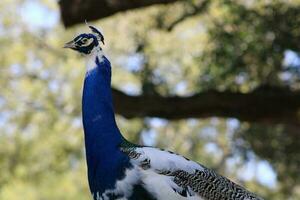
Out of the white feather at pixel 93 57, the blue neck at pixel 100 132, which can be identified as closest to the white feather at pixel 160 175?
the blue neck at pixel 100 132

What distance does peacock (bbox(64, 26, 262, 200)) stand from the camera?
3.26m

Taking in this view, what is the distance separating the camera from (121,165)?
3291 millimetres

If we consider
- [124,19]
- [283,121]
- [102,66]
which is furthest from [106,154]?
[124,19]

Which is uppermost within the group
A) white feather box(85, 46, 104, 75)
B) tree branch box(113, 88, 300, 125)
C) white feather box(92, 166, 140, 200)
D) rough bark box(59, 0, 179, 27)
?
rough bark box(59, 0, 179, 27)

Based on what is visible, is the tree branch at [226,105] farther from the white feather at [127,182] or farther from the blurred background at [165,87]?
the white feather at [127,182]

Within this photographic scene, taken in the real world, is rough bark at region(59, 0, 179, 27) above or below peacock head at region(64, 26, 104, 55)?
above

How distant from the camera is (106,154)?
3.36 meters

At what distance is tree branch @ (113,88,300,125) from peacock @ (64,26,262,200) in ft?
12.8

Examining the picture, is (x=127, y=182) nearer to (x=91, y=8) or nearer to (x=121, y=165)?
(x=121, y=165)

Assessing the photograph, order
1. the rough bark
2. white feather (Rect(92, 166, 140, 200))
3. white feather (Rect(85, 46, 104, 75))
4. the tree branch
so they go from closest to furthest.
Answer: white feather (Rect(92, 166, 140, 200)), white feather (Rect(85, 46, 104, 75)), the rough bark, the tree branch

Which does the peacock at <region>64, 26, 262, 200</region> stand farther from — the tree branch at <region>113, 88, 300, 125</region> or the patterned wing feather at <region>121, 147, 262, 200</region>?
the tree branch at <region>113, 88, 300, 125</region>

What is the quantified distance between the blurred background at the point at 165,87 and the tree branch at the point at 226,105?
0.01m

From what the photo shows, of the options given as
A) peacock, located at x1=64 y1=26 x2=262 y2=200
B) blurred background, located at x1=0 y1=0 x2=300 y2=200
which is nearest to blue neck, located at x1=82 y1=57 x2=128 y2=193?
peacock, located at x1=64 y1=26 x2=262 y2=200

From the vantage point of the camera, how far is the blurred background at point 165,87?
25.1 feet
